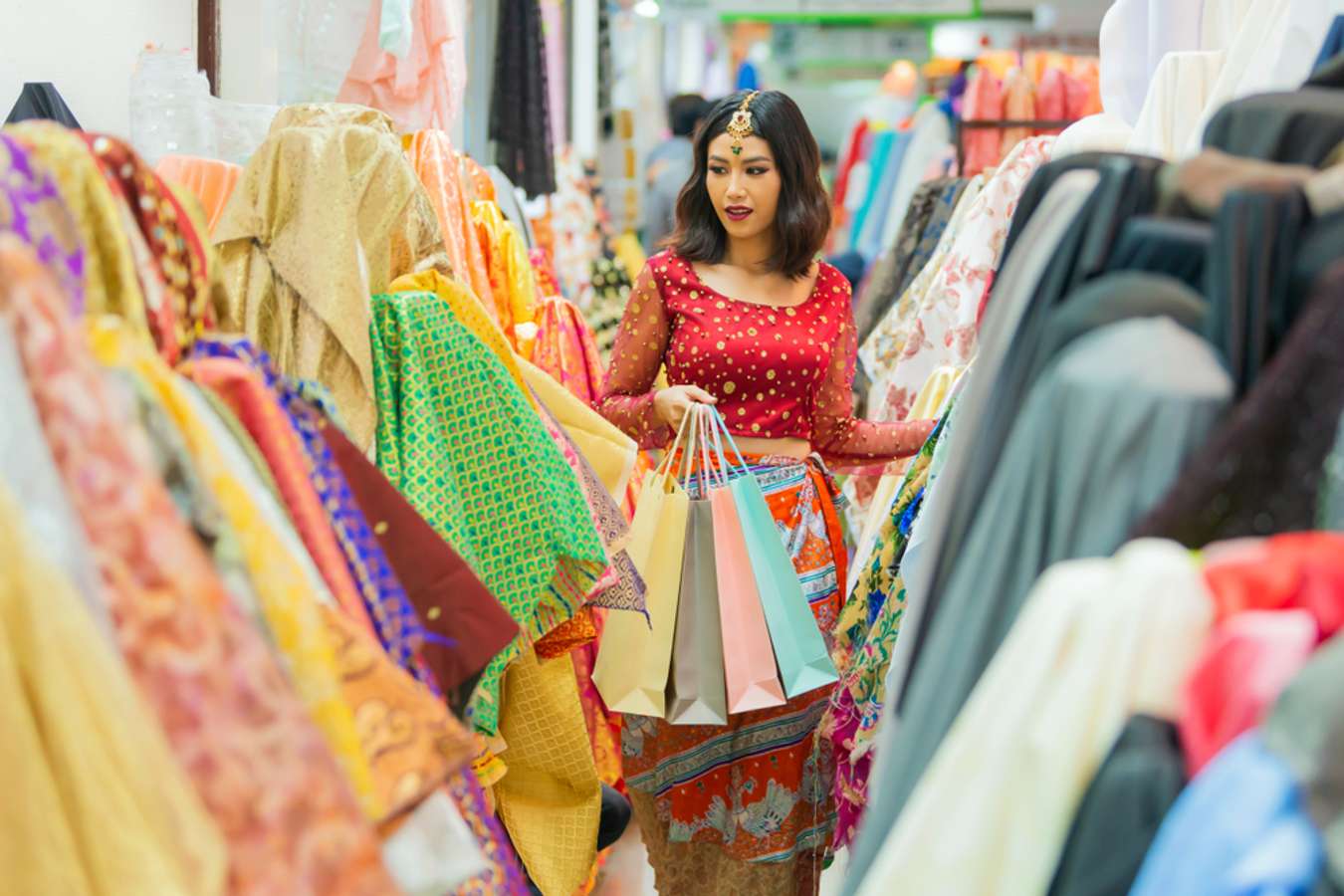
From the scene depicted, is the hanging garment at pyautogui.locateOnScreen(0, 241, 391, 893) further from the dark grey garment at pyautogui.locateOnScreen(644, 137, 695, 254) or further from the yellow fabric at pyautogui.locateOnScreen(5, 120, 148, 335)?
the dark grey garment at pyautogui.locateOnScreen(644, 137, 695, 254)

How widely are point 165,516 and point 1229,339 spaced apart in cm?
79

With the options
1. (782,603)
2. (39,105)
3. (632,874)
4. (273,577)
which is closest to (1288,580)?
(273,577)

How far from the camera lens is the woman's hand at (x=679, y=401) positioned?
2.79 meters

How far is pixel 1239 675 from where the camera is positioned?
3.15 ft

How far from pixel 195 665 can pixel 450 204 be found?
245cm

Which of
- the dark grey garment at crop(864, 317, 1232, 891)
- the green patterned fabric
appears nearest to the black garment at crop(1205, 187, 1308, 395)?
the dark grey garment at crop(864, 317, 1232, 891)

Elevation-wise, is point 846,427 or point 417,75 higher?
point 417,75

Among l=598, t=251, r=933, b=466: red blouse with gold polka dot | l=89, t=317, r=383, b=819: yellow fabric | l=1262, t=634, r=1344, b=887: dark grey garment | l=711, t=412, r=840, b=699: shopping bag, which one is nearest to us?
l=1262, t=634, r=1344, b=887: dark grey garment

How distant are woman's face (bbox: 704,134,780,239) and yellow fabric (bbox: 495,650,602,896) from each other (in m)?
1.17

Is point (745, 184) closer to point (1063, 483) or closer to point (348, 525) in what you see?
point (348, 525)

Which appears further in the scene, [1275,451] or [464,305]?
[464,305]

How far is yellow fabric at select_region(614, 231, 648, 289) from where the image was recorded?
798 centimetres

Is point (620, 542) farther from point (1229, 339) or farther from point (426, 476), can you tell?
point (1229, 339)

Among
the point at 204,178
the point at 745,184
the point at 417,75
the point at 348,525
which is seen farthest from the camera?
the point at 417,75
